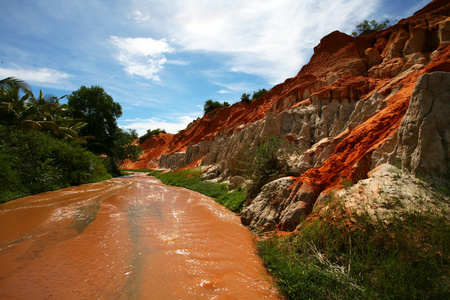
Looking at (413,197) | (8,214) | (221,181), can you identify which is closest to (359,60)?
(221,181)

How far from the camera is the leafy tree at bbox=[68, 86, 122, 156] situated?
79.6 ft

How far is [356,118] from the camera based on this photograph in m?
9.20

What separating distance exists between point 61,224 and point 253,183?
636cm

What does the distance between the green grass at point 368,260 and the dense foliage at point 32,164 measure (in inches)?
437

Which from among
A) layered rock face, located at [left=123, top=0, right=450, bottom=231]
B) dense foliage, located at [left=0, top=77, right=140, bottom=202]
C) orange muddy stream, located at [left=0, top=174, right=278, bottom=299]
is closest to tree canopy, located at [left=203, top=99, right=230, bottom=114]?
layered rock face, located at [left=123, top=0, right=450, bottom=231]

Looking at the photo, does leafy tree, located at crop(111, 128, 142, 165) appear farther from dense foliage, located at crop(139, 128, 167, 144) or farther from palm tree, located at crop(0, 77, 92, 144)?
dense foliage, located at crop(139, 128, 167, 144)

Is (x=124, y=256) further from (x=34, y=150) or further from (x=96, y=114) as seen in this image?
(x=96, y=114)

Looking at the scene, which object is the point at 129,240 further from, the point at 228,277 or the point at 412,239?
the point at 412,239

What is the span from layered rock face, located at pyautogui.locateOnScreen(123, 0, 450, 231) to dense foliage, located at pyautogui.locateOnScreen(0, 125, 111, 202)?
975 centimetres

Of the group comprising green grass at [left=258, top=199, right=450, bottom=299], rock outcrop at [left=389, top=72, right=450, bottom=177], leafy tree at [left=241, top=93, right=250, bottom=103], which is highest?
leafy tree at [left=241, top=93, right=250, bottom=103]

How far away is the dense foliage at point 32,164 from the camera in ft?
29.0

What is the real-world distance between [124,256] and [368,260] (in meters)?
4.36

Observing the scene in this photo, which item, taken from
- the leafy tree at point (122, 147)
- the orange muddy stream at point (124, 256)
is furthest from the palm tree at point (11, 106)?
the leafy tree at point (122, 147)

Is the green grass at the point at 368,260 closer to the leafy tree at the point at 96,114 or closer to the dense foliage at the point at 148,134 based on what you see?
the leafy tree at the point at 96,114
